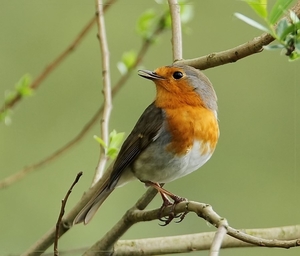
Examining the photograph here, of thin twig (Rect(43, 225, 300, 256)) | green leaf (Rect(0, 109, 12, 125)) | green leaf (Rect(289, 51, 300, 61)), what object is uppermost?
green leaf (Rect(0, 109, 12, 125))

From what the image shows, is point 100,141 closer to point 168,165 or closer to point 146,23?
point 168,165

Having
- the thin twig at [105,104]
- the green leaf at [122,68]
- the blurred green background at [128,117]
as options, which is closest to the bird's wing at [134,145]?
the thin twig at [105,104]

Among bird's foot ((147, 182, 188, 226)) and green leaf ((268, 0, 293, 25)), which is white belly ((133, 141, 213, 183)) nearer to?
bird's foot ((147, 182, 188, 226))

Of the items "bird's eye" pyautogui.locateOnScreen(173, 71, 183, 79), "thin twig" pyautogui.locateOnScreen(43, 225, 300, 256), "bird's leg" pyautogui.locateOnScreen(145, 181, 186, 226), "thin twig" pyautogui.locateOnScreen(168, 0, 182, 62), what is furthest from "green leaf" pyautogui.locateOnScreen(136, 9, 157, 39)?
"thin twig" pyautogui.locateOnScreen(43, 225, 300, 256)

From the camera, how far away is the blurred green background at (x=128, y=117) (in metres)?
5.11

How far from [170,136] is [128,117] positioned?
2.60 metres

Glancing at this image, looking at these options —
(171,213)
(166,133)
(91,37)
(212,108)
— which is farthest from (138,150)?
(91,37)

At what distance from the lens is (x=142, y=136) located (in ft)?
10.1

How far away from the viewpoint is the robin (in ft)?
9.46

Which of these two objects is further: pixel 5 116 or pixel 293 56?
pixel 5 116

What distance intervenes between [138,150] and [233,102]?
2626 millimetres

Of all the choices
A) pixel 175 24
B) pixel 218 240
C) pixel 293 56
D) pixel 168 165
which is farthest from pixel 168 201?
pixel 293 56

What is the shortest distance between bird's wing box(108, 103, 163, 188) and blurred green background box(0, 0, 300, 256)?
1812 millimetres

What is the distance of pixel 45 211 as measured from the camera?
5.12 metres
